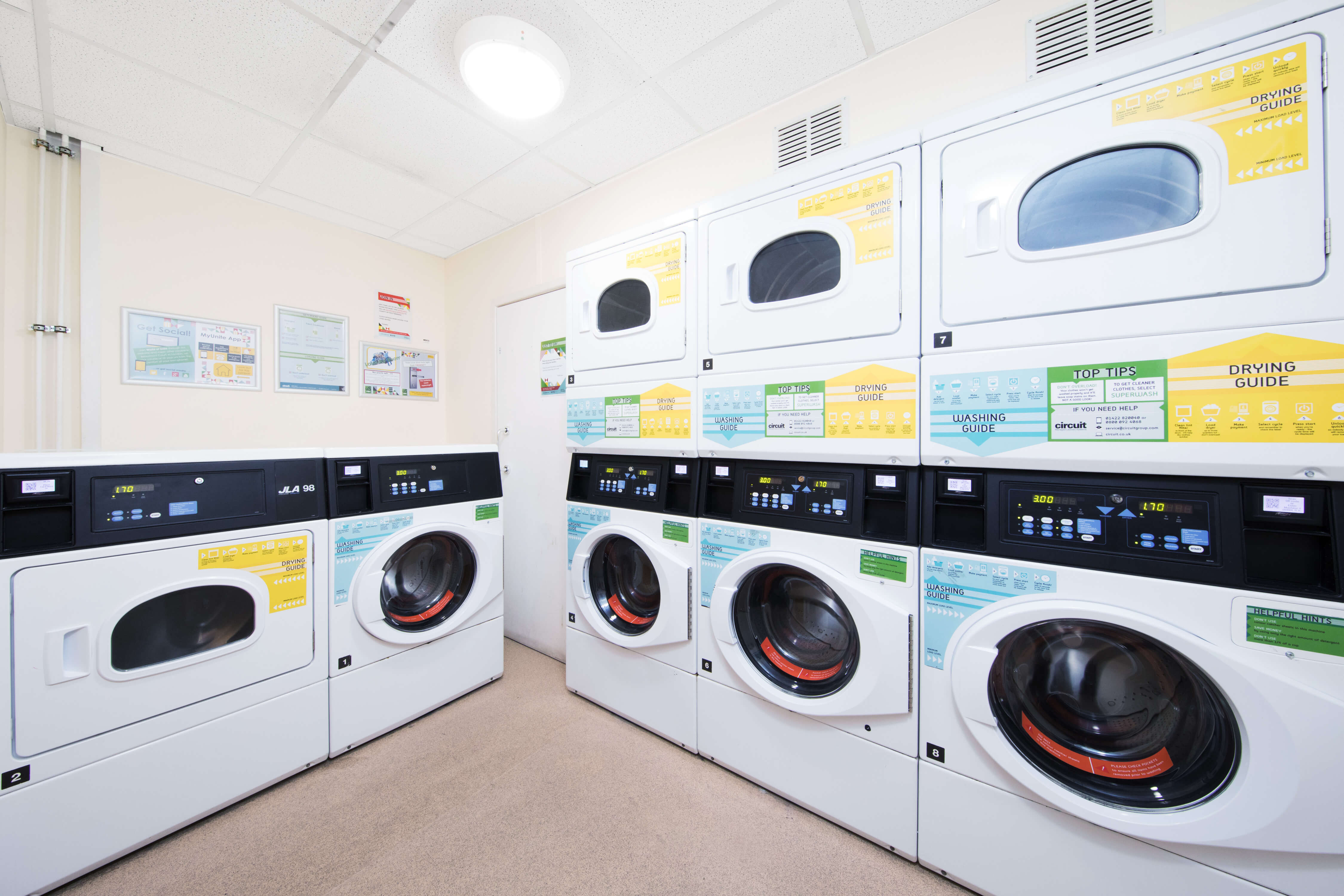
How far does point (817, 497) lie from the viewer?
1.35 m

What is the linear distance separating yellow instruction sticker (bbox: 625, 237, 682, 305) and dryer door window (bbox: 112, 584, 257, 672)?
1.76m

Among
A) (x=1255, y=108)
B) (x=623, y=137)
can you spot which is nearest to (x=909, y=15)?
(x=1255, y=108)

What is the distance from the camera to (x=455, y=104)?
1.72 meters

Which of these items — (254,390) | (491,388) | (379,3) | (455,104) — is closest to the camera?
(379,3)

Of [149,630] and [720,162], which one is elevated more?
[720,162]

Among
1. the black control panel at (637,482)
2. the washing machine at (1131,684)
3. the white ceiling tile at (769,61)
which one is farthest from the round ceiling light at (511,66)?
the washing machine at (1131,684)

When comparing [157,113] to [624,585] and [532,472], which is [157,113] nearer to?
[532,472]

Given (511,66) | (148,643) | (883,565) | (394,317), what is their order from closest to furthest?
(883,565), (148,643), (511,66), (394,317)

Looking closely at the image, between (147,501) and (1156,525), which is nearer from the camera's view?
(1156,525)

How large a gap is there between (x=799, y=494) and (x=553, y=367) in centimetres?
167

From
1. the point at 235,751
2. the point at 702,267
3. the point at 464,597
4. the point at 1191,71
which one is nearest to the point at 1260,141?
the point at 1191,71

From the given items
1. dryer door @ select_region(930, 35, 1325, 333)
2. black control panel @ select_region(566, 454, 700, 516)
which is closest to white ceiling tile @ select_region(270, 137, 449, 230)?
black control panel @ select_region(566, 454, 700, 516)

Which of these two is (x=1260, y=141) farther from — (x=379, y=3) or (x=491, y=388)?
(x=491, y=388)

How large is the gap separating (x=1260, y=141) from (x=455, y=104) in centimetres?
228
